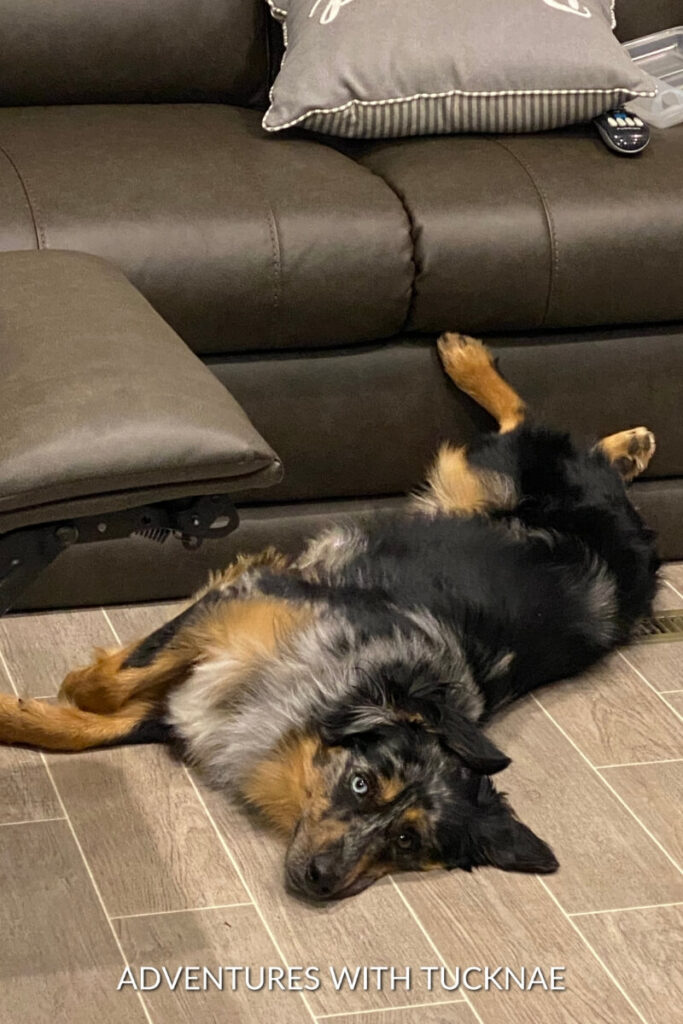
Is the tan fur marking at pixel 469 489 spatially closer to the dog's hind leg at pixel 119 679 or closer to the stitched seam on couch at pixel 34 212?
the dog's hind leg at pixel 119 679

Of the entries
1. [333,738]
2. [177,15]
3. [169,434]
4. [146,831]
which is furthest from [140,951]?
[177,15]

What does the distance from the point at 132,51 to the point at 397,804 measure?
1.75 meters

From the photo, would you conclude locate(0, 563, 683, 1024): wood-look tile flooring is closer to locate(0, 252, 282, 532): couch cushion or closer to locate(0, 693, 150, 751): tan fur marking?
locate(0, 693, 150, 751): tan fur marking

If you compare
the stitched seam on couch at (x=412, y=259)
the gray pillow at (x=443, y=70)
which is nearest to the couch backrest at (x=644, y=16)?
the gray pillow at (x=443, y=70)

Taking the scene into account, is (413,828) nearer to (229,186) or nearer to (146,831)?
(146,831)

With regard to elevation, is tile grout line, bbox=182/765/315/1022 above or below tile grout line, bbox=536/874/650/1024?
below

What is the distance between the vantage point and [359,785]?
215cm

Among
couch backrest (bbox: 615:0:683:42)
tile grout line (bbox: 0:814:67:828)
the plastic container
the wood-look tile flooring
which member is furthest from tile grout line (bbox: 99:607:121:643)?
couch backrest (bbox: 615:0:683:42)

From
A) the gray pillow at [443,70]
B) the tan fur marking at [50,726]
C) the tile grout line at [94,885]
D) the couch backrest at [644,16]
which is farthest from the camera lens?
the couch backrest at [644,16]

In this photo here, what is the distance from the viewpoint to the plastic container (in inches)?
126

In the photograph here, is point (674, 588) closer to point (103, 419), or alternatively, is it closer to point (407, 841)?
point (407, 841)

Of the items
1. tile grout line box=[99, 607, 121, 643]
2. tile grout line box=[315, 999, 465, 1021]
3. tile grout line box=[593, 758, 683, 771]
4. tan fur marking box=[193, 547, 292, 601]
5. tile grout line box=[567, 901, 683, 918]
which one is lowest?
tile grout line box=[99, 607, 121, 643]

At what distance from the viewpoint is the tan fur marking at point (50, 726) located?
2330 millimetres

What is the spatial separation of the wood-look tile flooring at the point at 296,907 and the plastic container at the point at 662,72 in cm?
144
